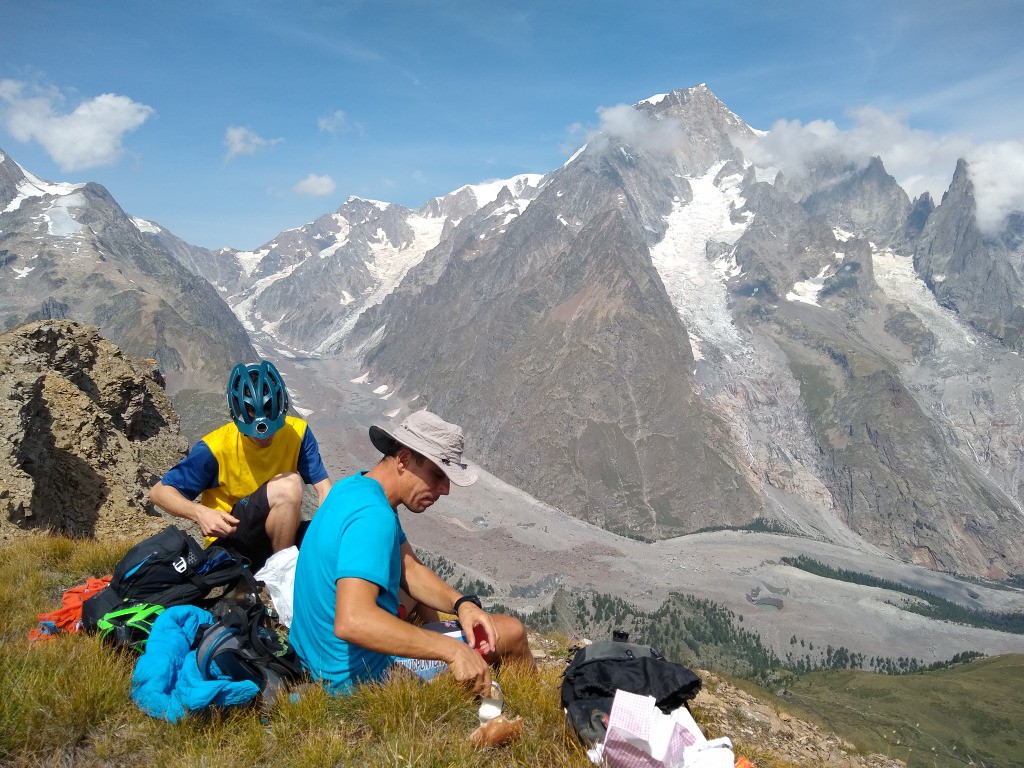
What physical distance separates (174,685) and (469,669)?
2287mm

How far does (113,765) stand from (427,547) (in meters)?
173

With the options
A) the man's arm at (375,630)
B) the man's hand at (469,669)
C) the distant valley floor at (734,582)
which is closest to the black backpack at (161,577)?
the man's arm at (375,630)

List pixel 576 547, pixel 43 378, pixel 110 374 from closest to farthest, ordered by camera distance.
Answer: pixel 43 378 < pixel 110 374 < pixel 576 547

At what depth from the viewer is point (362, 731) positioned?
4.20 m

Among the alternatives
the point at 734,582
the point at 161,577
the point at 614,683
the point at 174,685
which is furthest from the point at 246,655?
the point at 734,582

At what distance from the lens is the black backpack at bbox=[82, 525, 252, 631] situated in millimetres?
5527

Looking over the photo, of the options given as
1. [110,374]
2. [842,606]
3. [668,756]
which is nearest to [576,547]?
[842,606]

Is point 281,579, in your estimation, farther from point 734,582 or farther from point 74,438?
point 734,582

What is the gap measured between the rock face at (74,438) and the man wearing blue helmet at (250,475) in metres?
5.28

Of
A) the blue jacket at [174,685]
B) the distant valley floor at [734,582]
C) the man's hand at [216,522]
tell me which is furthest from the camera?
the distant valley floor at [734,582]

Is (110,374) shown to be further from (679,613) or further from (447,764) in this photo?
(679,613)

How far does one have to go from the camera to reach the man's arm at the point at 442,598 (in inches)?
203

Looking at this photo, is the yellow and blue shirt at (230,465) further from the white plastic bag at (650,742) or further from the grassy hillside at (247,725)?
the white plastic bag at (650,742)

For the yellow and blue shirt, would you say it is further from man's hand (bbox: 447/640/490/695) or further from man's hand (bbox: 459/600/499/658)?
man's hand (bbox: 447/640/490/695)
